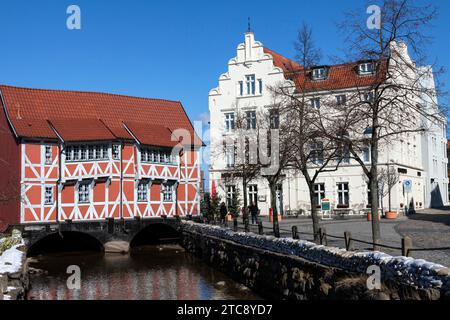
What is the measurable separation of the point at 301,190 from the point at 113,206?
654 inches

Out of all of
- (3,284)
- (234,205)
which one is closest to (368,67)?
(3,284)

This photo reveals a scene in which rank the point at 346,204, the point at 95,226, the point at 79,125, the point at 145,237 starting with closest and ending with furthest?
the point at 95,226 → the point at 79,125 → the point at 145,237 → the point at 346,204

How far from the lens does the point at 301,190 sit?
4556 cm

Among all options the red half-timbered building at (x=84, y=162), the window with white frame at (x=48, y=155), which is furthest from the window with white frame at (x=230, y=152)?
the window with white frame at (x=48, y=155)

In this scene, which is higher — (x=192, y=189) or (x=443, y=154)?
(x=443, y=154)

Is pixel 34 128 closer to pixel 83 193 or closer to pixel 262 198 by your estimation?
pixel 83 193

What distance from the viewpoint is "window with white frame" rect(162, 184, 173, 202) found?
38125 mm

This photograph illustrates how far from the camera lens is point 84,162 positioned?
113 ft

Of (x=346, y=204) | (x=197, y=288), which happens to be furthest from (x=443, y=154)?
(x=197, y=288)

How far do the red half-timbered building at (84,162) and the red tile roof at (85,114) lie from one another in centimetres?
6

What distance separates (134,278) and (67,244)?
14.8 metres

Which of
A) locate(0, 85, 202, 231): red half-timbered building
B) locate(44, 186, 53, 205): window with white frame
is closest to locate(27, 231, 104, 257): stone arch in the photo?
locate(0, 85, 202, 231): red half-timbered building

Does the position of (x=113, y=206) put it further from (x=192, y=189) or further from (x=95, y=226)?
(x=192, y=189)

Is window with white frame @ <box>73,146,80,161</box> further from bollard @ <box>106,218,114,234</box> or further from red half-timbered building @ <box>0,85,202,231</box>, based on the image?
bollard @ <box>106,218,114,234</box>
